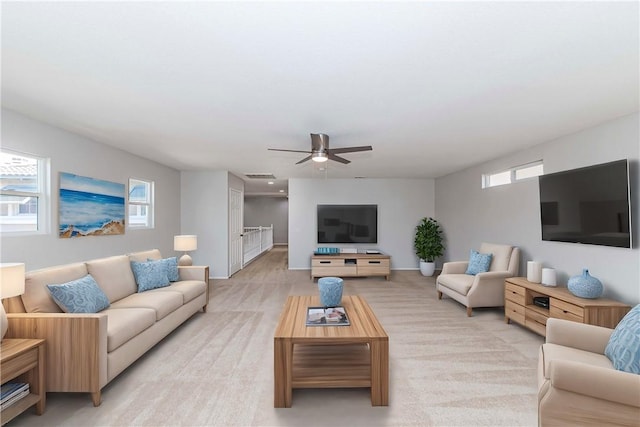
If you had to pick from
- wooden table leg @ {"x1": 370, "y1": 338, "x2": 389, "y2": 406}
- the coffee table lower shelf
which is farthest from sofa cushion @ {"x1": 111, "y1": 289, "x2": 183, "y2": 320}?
wooden table leg @ {"x1": 370, "y1": 338, "x2": 389, "y2": 406}

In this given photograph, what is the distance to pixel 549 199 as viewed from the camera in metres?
3.88

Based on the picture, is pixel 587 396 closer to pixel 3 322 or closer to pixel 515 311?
pixel 515 311

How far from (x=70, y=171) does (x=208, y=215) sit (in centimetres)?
308

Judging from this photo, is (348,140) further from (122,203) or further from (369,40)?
(122,203)

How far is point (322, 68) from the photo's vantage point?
6.95 feet

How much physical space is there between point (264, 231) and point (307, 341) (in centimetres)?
1008

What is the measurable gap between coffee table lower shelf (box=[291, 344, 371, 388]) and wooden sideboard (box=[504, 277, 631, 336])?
2.08 meters

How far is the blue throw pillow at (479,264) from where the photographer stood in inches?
187

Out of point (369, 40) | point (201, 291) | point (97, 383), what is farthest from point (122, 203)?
point (369, 40)

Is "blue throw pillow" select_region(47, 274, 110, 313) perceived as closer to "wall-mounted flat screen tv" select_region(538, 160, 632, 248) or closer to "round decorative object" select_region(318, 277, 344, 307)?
"round decorative object" select_region(318, 277, 344, 307)

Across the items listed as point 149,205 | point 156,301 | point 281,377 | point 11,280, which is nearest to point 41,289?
point 11,280

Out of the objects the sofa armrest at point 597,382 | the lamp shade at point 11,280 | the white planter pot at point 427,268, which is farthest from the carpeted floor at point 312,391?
the white planter pot at point 427,268

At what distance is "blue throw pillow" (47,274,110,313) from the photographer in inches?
102

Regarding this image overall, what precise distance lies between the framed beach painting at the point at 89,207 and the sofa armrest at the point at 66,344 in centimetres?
173
